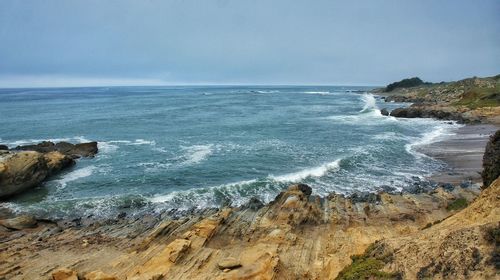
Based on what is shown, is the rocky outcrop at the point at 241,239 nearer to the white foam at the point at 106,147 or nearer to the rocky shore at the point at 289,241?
the rocky shore at the point at 289,241

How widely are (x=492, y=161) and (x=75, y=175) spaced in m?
38.5

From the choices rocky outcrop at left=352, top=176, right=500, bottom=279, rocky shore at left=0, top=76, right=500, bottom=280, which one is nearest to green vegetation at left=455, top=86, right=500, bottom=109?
rocky shore at left=0, top=76, right=500, bottom=280

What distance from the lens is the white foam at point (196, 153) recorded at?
46.1 meters

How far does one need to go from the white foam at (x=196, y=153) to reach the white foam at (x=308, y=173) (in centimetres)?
1152

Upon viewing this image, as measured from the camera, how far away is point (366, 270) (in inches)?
572

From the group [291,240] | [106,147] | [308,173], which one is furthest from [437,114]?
[291,240]

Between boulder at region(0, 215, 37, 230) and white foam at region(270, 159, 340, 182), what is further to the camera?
white foam at region(270, 159, 340, 182)

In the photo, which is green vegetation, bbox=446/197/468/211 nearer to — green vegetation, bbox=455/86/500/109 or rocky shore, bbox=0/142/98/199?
rocky shore, bbox=0/142/98/199

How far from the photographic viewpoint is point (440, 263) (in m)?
12.9

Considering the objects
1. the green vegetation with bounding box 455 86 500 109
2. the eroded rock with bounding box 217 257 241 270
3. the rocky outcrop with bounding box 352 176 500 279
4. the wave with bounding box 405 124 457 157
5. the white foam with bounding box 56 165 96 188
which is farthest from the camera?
the green vegetation with bounding box 455 86 500 109

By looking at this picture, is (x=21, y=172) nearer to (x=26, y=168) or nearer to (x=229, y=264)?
(x=26, y=168)

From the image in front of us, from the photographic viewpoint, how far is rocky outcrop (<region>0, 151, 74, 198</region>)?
35156 mm

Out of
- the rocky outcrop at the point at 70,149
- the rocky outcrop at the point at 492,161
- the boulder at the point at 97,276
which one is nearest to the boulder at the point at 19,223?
the boulder at the point at 97,276

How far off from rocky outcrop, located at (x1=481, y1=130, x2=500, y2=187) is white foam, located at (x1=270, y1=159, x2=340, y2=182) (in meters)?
18.6
